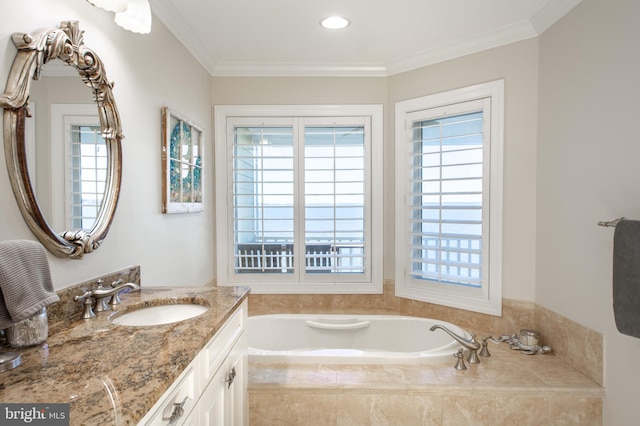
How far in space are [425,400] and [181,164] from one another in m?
1.95

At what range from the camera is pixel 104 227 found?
4.89 feet

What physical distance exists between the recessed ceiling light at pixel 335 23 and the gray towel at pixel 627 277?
1.83m

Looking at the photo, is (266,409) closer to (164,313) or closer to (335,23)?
(164,313)

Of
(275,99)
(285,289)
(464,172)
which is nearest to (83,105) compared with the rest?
(275,99)

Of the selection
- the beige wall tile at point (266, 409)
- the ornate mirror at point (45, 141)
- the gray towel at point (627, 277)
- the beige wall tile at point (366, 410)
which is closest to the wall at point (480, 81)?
the gray towel at point (627, 277)

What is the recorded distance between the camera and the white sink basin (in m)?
1.47

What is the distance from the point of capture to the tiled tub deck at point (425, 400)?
70.2 inches

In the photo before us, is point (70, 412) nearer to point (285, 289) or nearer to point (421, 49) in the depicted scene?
point (285, 289)

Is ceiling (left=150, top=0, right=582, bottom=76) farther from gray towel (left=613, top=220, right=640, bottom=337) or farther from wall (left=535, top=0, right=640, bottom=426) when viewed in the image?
gray towel (left=613, top=220, right=640, bottom=337)

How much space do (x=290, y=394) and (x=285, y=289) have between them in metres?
1.27

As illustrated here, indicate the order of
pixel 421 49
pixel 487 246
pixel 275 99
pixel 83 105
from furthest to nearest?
1. pixel 275 99
2. pixel 421 49
3. pixel 487 246
4. pixel 83 105

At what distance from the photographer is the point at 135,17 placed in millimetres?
1412

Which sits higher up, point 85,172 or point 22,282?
point 85,172

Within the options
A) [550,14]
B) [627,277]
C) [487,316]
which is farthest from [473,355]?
[550,14]
